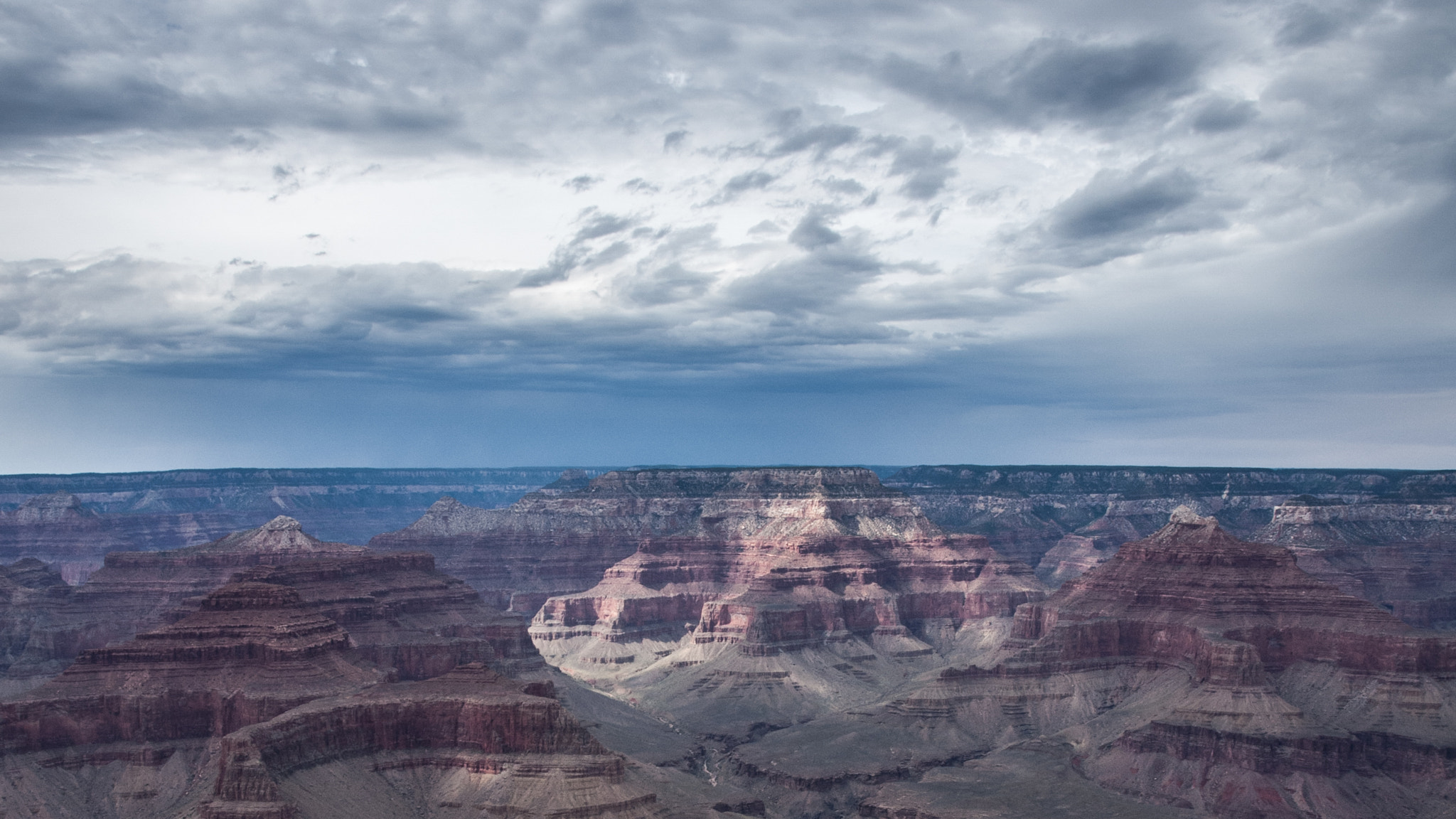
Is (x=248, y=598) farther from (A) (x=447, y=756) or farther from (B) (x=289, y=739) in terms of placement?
(B) (x=289, y=739)

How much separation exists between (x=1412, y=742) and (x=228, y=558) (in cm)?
13279

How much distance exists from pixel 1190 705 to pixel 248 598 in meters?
85.6

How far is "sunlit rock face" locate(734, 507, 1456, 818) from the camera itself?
120 m

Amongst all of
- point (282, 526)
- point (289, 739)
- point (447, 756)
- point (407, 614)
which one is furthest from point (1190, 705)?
point (282, 526)

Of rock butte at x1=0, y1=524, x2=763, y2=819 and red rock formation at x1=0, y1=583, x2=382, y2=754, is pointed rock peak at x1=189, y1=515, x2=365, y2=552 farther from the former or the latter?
red rock formation at x1=0, y1=583, x2=382, y2=754

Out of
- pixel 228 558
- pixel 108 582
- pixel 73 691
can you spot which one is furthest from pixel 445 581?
pixel 73 691

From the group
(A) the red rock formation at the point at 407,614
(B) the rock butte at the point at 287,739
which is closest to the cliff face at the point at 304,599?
(A) the red rock formation at the point at 407,614

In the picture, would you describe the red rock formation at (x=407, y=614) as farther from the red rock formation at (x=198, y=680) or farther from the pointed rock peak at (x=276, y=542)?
the red rock formation at (x=198, y=680)

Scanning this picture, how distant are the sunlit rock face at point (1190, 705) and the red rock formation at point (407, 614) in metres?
31.8

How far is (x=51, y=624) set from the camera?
168 metres

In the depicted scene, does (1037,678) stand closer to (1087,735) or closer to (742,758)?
(1087,735)

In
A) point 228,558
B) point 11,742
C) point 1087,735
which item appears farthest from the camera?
point 228,558

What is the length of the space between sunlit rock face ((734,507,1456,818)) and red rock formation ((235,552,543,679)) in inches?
1254

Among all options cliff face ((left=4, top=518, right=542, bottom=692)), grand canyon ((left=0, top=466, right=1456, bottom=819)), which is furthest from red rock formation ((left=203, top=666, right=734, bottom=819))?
cliff face ((left=4, top=518, right=542, bottom=692))
